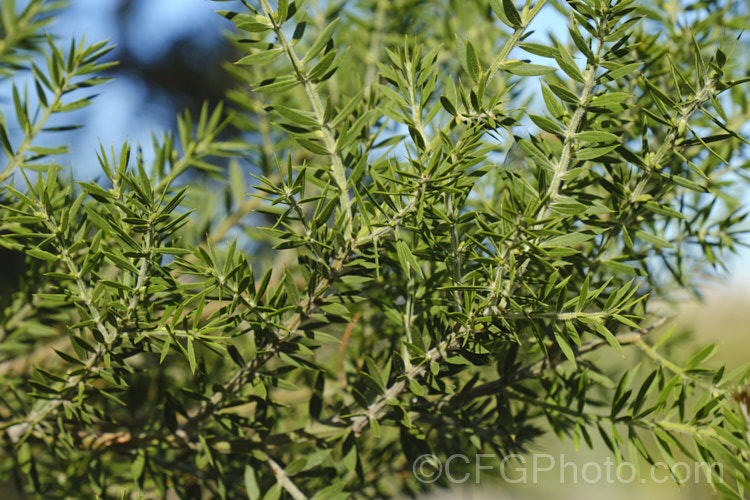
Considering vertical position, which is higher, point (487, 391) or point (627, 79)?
point (627, 79)

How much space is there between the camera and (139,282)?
0.23 meters

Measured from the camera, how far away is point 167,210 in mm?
219

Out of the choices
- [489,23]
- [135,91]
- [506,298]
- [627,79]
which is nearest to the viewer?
[506,298]

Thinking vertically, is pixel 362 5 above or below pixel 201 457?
above

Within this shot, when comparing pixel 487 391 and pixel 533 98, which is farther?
pixel 533 98

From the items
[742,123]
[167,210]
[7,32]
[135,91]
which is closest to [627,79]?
[742,123]

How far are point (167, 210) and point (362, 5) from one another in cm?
38

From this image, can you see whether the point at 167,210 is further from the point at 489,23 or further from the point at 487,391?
the point at 489,23

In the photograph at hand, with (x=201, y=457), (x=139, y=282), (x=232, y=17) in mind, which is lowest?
(x=201, y=457)

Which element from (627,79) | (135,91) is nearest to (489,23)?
(627,79)

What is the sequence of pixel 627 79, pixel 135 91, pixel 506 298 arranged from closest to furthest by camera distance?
pixel 506 298 < pixel 627 79 < pixel 135 91

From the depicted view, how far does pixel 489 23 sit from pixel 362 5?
0.12 metres

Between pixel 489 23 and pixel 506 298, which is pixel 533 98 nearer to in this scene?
pixel 489 23

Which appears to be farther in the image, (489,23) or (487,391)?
(489,23)
